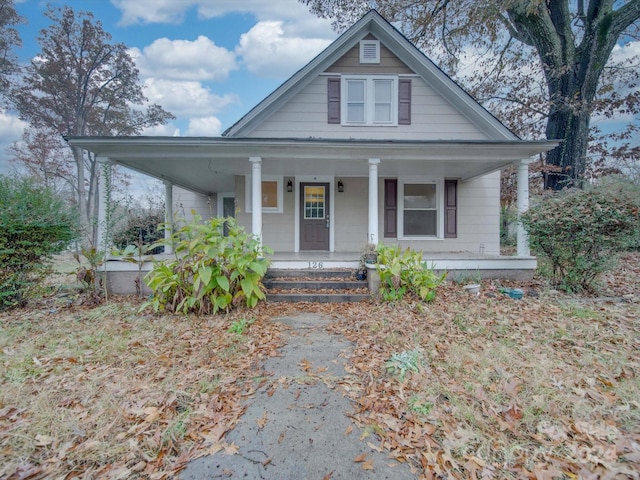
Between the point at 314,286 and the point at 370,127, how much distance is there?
16.3ft

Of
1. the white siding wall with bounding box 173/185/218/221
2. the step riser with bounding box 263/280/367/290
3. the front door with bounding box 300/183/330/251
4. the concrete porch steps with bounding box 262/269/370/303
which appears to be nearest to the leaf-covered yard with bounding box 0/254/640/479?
the concrete porch steps with bounding box 262/269/370/303

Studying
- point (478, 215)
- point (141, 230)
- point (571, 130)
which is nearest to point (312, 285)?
point (478, 215)

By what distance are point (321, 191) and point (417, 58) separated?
433 cm

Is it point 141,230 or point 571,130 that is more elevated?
point 571,130

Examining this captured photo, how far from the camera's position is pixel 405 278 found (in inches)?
217

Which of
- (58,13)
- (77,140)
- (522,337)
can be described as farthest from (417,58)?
(58,13)

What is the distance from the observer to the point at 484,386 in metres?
2.77

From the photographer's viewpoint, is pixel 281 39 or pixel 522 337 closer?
pixel 522 337

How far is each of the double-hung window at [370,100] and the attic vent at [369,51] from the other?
0.48 meters

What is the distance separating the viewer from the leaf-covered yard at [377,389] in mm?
2012

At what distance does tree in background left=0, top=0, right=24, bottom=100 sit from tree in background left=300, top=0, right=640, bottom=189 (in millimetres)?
16623

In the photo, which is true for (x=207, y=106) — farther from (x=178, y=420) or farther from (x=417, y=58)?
(x=178, y=420)

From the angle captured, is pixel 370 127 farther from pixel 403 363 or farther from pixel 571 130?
pixel 571 130

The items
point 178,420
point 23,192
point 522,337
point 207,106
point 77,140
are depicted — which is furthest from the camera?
point 207,106
